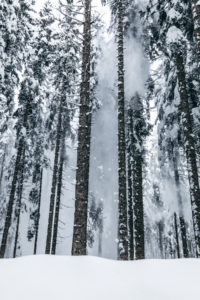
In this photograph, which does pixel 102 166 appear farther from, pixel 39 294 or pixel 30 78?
pixel 39 294

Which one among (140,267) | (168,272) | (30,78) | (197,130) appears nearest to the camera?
(168,272)

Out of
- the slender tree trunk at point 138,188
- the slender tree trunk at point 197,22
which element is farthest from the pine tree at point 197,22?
the slender tree trunk at point 138,188

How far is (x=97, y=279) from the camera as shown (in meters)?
3.69

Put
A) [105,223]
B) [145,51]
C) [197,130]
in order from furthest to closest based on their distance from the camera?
[105,223] → [145,51] → [197,130]

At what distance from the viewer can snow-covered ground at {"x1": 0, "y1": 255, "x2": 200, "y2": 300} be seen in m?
3.28

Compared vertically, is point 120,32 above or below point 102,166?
above

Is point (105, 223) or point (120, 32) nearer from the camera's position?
point (120, 32)

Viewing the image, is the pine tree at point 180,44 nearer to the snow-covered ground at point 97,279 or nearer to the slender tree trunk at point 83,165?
the slender tree trunk at point 83,165

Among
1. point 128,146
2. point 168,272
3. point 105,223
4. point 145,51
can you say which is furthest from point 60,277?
point 105,223

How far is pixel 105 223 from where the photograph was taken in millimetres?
29531

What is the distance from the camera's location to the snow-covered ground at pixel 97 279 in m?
3.28

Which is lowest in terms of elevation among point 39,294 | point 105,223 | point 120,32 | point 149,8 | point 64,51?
point 39,294

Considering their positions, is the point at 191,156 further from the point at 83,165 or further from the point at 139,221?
the point at 139,221

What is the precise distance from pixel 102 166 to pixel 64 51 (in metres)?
8.39
